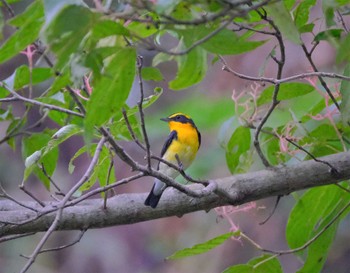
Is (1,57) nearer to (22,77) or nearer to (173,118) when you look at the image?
(22,77)

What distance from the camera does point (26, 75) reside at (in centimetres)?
191

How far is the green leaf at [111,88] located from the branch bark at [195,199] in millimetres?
926

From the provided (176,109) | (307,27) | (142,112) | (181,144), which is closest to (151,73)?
(142,112)

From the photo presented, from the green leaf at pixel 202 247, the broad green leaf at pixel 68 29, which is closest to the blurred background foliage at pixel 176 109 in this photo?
the broad green leaf at pixel 68 29

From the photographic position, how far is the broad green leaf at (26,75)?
6.21 feet

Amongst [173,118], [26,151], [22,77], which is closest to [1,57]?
[22,77]

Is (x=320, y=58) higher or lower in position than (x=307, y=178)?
lower

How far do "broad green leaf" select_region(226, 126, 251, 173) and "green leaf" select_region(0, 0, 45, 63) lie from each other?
1.19 m

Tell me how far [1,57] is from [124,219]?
98 cm

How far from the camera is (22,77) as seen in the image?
6.27ft

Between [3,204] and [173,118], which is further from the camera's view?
[173,118]

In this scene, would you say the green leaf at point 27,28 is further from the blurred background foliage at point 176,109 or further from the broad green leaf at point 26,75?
the broad green leaf at point 26,75

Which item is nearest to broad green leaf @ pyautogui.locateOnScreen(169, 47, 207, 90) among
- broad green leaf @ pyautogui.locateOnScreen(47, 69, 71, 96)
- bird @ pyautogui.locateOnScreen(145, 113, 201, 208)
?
broad green leaf @ pyautogui.locateOnScreen(47, 69, 71, 96)

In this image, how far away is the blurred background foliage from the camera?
4.19ft
